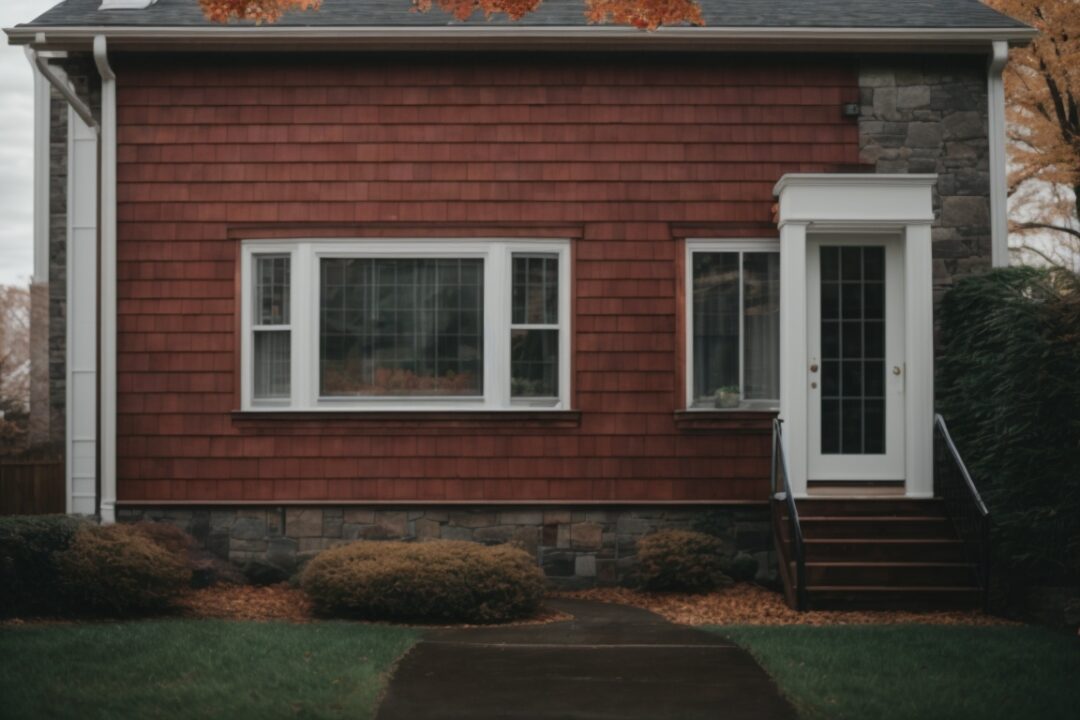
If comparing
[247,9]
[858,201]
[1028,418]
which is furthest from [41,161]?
[1028,418]

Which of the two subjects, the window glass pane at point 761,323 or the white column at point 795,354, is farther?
the window glass pane at point 761,323

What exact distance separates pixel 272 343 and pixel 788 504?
15.6ft

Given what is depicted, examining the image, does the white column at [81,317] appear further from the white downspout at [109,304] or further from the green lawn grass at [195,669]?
the green lawn grass at [195,669]

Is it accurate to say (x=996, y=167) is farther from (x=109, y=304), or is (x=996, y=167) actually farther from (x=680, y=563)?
(x=109, y=304)

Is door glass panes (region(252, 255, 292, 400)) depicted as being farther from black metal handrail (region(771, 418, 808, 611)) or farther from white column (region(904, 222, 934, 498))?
white column (region(904, 222, 934, 498))

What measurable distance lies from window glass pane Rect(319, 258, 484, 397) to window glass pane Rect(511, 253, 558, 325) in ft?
1.03

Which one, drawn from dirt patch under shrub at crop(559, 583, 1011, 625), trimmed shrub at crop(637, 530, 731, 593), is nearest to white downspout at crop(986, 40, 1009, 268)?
dirt patch under shrub at crop(559, 583, 1011, 625)

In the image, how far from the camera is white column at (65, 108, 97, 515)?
1113 cm

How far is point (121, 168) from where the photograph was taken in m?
11.2

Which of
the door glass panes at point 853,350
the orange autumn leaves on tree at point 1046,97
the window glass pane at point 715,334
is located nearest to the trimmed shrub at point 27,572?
the window glass pane at point 715,334

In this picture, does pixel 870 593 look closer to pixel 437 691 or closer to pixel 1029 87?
pixel 437 691

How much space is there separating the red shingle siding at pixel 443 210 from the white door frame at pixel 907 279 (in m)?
0.52

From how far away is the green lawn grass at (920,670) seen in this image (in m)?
6.32

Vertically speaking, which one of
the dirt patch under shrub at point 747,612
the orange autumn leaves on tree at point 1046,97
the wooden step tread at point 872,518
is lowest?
the dirt patch under shrub at point 747,612
